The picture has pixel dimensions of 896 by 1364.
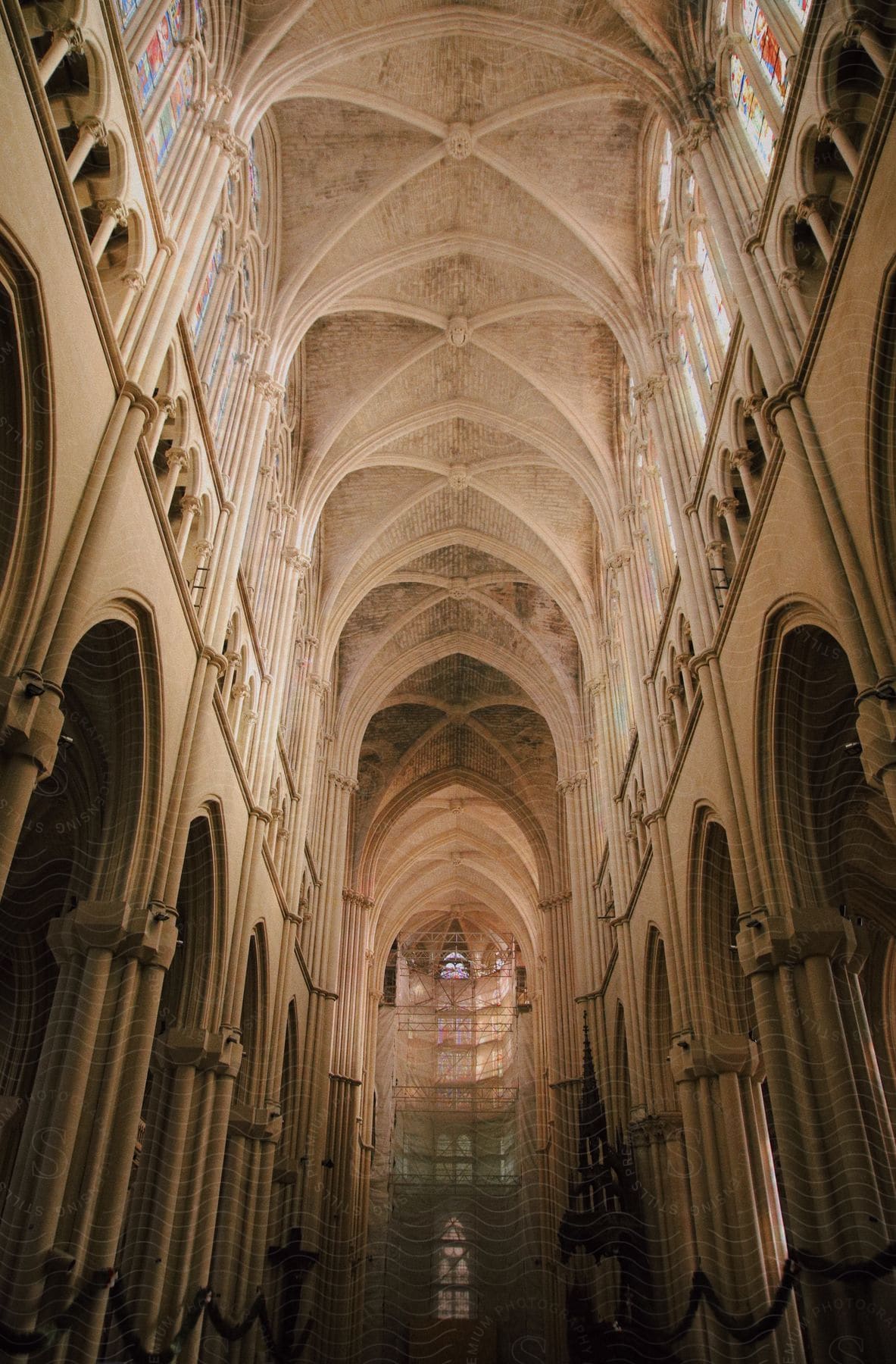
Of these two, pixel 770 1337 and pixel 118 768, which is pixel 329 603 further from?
pixel 770 1337

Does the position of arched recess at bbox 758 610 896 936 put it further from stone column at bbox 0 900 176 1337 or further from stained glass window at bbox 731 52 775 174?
stone column at bbox 0 900 176 1337

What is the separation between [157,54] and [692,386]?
749 cm

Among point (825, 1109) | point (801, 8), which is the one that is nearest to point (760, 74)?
point (801, 8)

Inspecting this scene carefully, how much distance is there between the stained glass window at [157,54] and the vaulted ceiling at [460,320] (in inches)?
66.8

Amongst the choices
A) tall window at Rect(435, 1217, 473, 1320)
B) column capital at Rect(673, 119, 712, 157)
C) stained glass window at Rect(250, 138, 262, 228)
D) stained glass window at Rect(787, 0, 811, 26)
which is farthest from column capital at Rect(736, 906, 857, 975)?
tall window at Rect(435, 1217, 473, 1320)

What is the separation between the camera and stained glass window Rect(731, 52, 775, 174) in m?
11.8

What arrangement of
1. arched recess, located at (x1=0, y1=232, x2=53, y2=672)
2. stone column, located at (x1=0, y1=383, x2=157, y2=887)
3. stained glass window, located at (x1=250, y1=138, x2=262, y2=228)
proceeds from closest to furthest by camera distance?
stone column, located at (x1=0, y1=383, x2=157, y2=887), arched recess, located at (x1=0, y1=232, x2=53, y2=672), stained glass window, located at (x1=250, y1=138, x2=262, y2=228)

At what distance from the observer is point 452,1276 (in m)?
32.9

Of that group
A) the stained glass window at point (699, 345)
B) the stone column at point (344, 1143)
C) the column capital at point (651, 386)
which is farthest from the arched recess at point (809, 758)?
the stone column at point (344, 1143)

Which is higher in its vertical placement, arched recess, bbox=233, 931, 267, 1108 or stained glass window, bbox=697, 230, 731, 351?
stained glass window, bbox=697, 230, 731, 351

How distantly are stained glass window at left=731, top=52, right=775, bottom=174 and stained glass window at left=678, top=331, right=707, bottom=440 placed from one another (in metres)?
2.88

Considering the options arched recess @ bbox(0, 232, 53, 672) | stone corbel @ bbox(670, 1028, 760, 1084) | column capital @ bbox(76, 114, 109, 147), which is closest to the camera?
arched recess @ bbox(0, 232, 53, 672)

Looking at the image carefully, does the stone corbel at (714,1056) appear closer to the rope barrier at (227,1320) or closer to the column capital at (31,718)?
the rope barrier at (227,1320)

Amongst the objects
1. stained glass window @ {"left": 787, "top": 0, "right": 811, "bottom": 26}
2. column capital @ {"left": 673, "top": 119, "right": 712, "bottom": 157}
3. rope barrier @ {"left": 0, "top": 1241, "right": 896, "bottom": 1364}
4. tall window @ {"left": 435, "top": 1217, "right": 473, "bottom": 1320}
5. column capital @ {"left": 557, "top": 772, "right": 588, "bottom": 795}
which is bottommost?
rope barrier @ {"left": 0, "top": 1241, "right": 896, "bottom": 1364}
